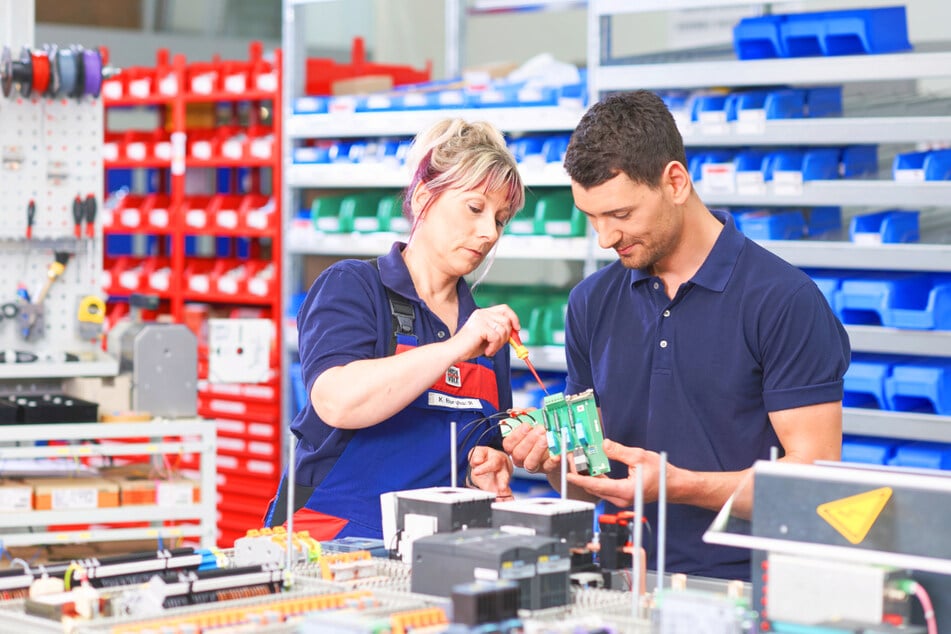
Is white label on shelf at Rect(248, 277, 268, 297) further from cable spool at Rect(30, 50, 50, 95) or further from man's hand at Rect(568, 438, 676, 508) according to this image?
man's hand at Rect(568, 438, 676, 508)

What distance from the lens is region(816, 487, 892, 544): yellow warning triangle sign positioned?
5.75 feet

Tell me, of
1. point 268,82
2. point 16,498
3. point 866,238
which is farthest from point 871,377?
point 268,82

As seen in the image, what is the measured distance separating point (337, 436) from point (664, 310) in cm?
A: 74

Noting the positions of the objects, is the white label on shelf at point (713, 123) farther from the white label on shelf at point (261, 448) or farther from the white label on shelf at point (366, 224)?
the white label on shelf at point (261, 448)

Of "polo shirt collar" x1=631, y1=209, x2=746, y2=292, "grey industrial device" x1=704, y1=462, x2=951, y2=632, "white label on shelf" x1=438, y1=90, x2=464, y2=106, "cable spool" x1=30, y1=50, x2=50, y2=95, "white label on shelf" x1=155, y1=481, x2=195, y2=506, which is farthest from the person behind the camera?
"white label on shelf" x1=438, y1=90, x2=464, y2=106

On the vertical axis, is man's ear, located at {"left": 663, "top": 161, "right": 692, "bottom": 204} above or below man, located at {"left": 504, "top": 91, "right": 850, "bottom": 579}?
above

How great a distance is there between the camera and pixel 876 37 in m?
4.41

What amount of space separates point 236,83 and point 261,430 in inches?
71.4

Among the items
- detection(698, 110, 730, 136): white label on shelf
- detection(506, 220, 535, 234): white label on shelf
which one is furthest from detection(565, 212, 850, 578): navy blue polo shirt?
detection(506, 220, 535, 234): white label on shelf

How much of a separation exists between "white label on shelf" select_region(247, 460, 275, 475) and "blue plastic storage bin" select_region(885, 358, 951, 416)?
131 inches

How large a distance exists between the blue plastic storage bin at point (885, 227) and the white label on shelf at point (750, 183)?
13.7 inches

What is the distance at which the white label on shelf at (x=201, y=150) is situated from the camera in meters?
6.81

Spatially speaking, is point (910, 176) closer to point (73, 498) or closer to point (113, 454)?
point (113, 454)

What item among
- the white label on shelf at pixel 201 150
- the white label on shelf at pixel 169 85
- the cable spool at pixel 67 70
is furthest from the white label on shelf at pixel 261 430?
the cable spool at pixel 67 70
